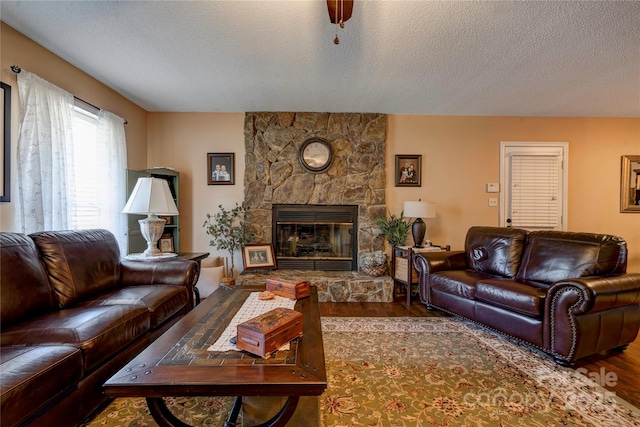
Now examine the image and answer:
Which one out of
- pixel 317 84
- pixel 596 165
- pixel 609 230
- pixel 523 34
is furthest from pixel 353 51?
pixel 609 230

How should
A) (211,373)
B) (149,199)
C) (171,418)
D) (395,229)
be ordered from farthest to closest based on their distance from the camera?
(395,229), (149,199), (171,418), (211,373)

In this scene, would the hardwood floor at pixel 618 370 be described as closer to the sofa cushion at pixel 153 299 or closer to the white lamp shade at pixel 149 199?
the sofa cushion at pixel 153 299

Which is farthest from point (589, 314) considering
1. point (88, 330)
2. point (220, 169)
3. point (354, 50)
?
point (220, 169)

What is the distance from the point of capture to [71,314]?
63.4 inches

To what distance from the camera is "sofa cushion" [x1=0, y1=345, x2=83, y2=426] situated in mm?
995

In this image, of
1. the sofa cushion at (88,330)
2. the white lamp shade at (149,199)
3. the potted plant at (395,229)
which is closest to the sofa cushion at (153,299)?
the sofa cushion at (88,330)

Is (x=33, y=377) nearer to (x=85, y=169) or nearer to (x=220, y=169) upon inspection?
(x=85, y=169)

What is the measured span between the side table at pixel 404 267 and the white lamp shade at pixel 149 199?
274cm

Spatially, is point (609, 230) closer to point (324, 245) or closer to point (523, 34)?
point (523, 34)

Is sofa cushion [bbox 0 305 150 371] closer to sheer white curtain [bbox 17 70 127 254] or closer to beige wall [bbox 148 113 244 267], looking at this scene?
sheer white curtain [bbox 17 70 127 254]

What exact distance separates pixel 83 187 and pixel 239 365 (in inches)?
107

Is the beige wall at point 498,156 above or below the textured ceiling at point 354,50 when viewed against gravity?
below

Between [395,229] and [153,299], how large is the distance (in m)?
2.82

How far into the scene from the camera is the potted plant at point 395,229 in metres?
3.66
